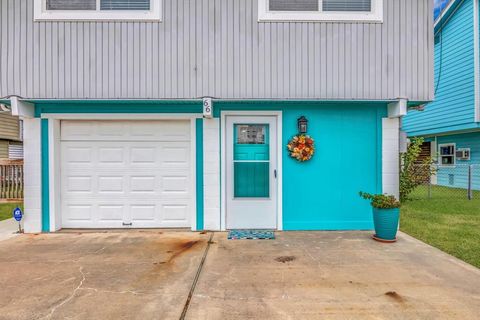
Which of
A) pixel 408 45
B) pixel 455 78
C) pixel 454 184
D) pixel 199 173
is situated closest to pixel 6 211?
pixel 199 173

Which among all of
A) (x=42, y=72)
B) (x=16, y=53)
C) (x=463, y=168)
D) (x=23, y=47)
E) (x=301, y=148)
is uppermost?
(x=23, y=47)

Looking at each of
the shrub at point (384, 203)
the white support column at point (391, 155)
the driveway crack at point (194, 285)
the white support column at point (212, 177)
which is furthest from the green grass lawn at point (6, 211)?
the white support column at point (391, 155)

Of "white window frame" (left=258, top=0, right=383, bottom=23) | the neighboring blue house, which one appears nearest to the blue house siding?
the neighboring blue house

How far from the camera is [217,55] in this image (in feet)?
15.3

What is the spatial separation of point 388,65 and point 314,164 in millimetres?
2062

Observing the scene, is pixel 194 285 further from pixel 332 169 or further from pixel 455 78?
pixel 455 78

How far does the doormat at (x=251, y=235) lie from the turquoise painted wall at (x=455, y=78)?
8952 mm

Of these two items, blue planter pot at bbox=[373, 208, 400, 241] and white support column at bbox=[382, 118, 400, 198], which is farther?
white support column at bbox=[382, 118, 400, 198]

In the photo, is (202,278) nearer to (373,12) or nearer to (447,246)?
(447,246)

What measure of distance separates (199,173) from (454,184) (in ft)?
36.1

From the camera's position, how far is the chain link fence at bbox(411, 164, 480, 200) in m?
8.62

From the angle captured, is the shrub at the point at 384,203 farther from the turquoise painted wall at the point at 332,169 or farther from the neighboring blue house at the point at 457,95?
the neighboring blue house at the point at 457,95

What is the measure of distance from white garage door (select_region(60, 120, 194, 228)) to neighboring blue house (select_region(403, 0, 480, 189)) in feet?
27.6

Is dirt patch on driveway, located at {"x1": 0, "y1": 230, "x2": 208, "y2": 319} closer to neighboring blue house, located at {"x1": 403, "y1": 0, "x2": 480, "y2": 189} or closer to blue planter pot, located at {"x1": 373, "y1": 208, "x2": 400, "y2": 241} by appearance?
blue planter pot, located at {"x1": 373, "y1": 208, "x2": 400, "y2": 241}
